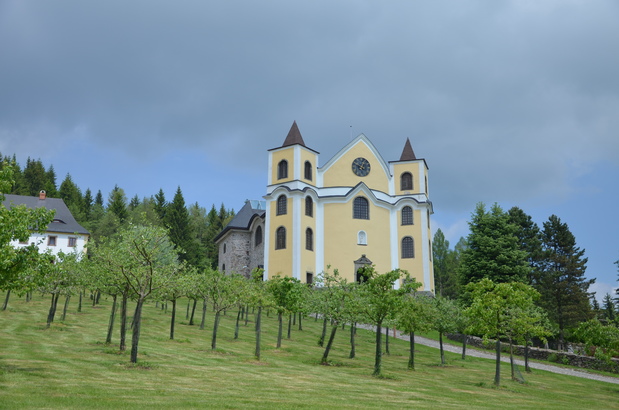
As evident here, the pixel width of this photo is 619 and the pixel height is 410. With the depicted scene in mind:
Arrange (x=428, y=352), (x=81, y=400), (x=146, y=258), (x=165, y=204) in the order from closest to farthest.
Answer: (x=81, y=400) < (x=146, y=258) < (x=428, y=352) < (x=165, y=204)

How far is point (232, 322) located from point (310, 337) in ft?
24.2

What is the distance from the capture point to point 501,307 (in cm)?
2462

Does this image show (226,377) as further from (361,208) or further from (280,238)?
(361,208)

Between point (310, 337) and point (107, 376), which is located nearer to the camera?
point (107, 376)

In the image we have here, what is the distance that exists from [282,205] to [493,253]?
74.9ft

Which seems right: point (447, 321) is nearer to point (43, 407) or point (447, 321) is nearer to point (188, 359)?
point (188, 359)

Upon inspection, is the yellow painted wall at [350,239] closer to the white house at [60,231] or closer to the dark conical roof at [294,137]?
the dark conical roof at [294,137]

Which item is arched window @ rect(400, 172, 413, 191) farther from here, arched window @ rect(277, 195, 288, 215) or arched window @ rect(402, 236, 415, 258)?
arched window @ rect(277, 195, 288, 215)

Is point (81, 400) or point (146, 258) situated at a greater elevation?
point (146, 258)

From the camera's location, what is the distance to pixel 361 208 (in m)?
60.8

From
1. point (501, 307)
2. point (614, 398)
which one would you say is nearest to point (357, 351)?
point (501, 307)

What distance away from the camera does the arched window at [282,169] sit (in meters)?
60.0

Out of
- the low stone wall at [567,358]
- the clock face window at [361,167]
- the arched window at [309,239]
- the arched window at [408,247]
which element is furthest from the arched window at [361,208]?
the low stone wall at [567,358]

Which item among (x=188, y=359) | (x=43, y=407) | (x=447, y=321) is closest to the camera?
(x=43, y=407)
